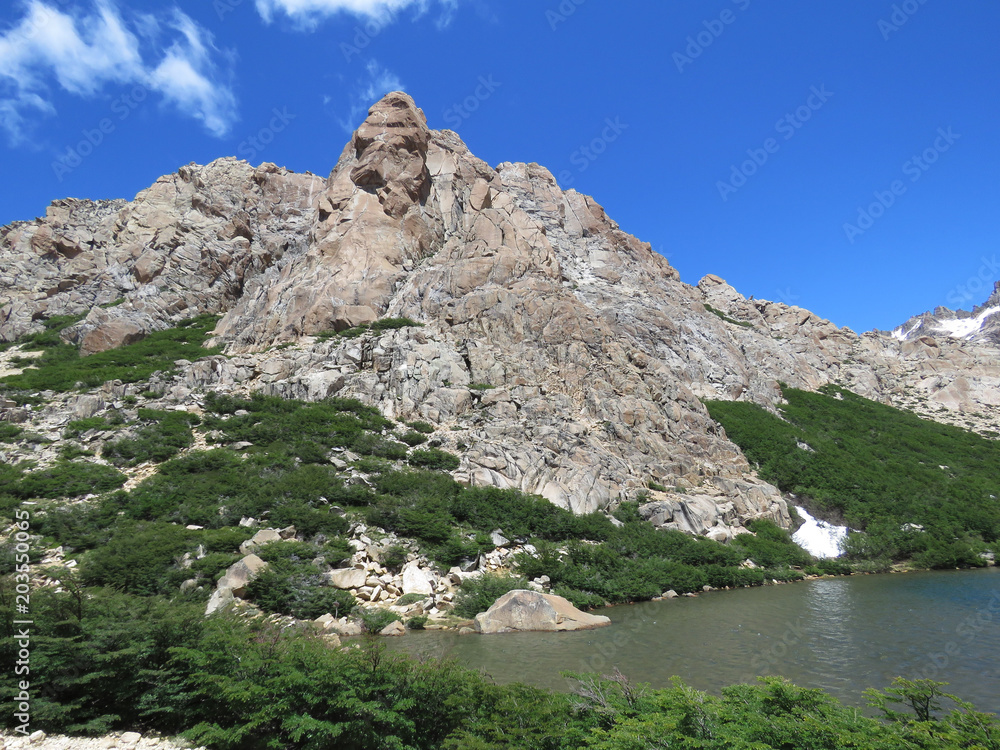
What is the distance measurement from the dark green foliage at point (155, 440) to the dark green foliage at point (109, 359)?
407 inches

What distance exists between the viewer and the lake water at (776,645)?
41.2 ft

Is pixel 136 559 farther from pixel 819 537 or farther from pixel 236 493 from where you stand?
pixel 819 537

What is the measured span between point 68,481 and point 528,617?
21.8 m

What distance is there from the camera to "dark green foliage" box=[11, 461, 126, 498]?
22531 mm

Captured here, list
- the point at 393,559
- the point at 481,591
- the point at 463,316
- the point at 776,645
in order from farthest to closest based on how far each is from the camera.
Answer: the point at 463,316 → the point at 393,559 → the point at 481,591 → the point at 776,645

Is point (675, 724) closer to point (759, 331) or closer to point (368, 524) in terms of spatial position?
point (368, 524)

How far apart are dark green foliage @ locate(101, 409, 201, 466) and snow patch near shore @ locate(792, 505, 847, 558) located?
38964 millimetres

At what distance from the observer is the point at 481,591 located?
65.2 feet

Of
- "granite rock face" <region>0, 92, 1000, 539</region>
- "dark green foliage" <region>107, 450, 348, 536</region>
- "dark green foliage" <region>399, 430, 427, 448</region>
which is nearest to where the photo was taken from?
"dark green foliage" <region>107, 450, 348, 536</region>

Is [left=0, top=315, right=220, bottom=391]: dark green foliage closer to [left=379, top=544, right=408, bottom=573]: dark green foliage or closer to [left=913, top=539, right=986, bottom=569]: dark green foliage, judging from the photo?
[left=379, top=544, right=408, bottom=573]: dark green foliage

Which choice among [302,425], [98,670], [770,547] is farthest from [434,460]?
[98,670]

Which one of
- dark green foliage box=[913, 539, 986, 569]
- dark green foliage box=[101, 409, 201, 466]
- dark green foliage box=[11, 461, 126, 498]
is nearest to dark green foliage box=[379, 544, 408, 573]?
dark green foliage box=[11, 461, 126, 498]

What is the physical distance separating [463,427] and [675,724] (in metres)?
29.2

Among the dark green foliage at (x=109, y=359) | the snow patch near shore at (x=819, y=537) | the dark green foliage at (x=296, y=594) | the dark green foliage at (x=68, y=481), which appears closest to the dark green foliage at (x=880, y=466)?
the snow patch near shore at (x=819, y=537)
